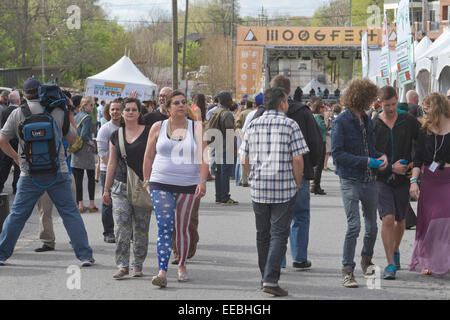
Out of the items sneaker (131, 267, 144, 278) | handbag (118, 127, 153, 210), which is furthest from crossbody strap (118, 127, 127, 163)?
sneaker (131, 267, 144, 278)

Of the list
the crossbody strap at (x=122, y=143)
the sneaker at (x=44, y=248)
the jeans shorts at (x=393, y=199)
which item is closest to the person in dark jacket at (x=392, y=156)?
the jeans shorts at (x=393, y=199)

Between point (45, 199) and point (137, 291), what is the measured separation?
112 inches

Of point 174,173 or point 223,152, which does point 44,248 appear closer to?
point 174,173

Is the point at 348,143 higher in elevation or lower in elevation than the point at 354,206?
higher

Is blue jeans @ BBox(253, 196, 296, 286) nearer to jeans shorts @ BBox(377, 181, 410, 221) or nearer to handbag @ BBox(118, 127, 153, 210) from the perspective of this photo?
handbag @ BBox(118, 127, 153, 210)

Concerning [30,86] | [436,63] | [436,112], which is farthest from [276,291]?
[436,63]

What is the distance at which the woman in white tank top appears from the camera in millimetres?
6828

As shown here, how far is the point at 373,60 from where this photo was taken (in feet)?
108

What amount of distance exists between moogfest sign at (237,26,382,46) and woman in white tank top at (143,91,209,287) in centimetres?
4148

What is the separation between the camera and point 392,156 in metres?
7.41

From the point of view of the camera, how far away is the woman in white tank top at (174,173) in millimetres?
6828

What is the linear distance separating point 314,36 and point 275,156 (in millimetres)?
43233
